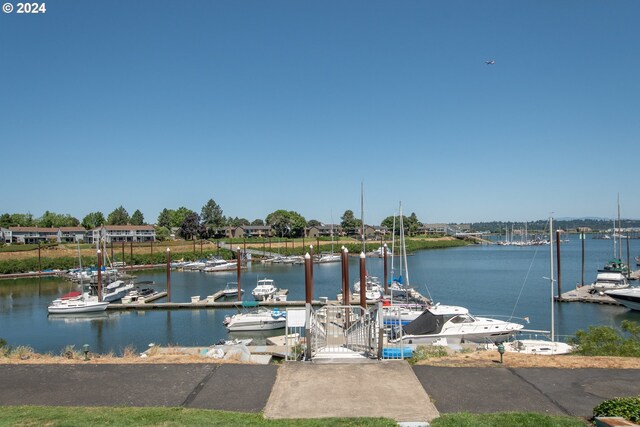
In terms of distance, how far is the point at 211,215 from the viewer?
480 ft

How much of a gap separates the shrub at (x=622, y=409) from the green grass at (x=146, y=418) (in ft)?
10.8

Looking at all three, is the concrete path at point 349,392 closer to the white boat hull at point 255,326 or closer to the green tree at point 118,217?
the white boat hull at point 255,326

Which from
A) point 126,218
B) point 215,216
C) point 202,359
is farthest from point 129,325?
point 126,218

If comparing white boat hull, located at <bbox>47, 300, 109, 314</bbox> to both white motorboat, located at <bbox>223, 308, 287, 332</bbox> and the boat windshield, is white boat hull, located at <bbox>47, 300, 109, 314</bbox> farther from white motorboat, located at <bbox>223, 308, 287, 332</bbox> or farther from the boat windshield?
the boat windshield

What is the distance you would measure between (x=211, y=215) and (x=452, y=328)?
126 meters

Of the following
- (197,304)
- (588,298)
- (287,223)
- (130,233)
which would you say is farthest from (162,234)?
(588,298)

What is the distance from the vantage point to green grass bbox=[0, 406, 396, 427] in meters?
8.20

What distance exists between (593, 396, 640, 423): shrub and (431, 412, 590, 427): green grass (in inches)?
17.7

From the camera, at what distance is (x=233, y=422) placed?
327 inches

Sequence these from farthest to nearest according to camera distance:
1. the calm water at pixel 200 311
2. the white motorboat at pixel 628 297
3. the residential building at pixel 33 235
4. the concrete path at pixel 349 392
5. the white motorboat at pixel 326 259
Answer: the residential building at pixel 33 235
the white motorboat at pixel 326 259
the white motorboat at pixel 628 297
the calm water at pixel 200 311
the concrete path at pixel 349 392

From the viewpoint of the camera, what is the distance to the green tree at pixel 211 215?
146m

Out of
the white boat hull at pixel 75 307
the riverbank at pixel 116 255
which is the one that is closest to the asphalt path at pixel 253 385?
the white boat hull at pixel 75 307

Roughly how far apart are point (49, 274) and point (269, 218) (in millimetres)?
94283

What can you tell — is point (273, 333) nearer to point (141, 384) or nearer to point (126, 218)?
point (141, 384)
